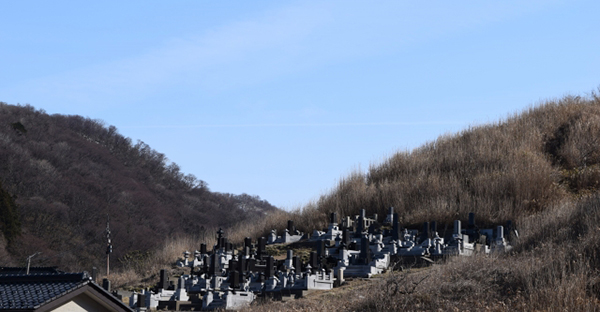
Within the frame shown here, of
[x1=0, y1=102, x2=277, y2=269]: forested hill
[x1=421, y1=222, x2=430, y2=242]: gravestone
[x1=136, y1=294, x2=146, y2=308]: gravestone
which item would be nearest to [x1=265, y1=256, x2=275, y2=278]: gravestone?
[x1=136, y1=294, x2=146, y2=308]: gravestone

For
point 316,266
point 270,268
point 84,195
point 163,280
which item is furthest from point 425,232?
point 84,195

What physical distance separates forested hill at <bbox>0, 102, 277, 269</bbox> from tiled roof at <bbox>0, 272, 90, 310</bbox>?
35.3 meters

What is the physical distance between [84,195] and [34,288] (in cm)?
5457

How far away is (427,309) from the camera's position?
13461 millimetres

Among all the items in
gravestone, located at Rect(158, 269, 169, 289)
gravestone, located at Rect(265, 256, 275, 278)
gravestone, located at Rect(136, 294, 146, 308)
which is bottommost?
gravestone, located at Rect(136, 294, 146, 308)

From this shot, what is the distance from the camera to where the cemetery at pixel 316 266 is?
706 inches

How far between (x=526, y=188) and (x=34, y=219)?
4566cm

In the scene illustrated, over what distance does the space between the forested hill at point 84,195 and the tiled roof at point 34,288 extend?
35.3 meters

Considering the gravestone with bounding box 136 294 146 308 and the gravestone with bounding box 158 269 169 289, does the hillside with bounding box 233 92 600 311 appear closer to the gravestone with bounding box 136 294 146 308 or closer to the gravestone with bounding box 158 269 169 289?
the gravestone with bounding box 136 294 146 308

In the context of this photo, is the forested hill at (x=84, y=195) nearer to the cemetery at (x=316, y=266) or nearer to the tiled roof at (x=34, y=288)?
the cemetery at (x=316, y=266)

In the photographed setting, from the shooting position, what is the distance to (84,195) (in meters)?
65.6

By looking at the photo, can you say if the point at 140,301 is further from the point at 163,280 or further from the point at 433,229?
the point at 433,229

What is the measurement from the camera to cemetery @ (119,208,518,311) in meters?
17.9

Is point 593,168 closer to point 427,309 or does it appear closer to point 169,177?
point 427,309
